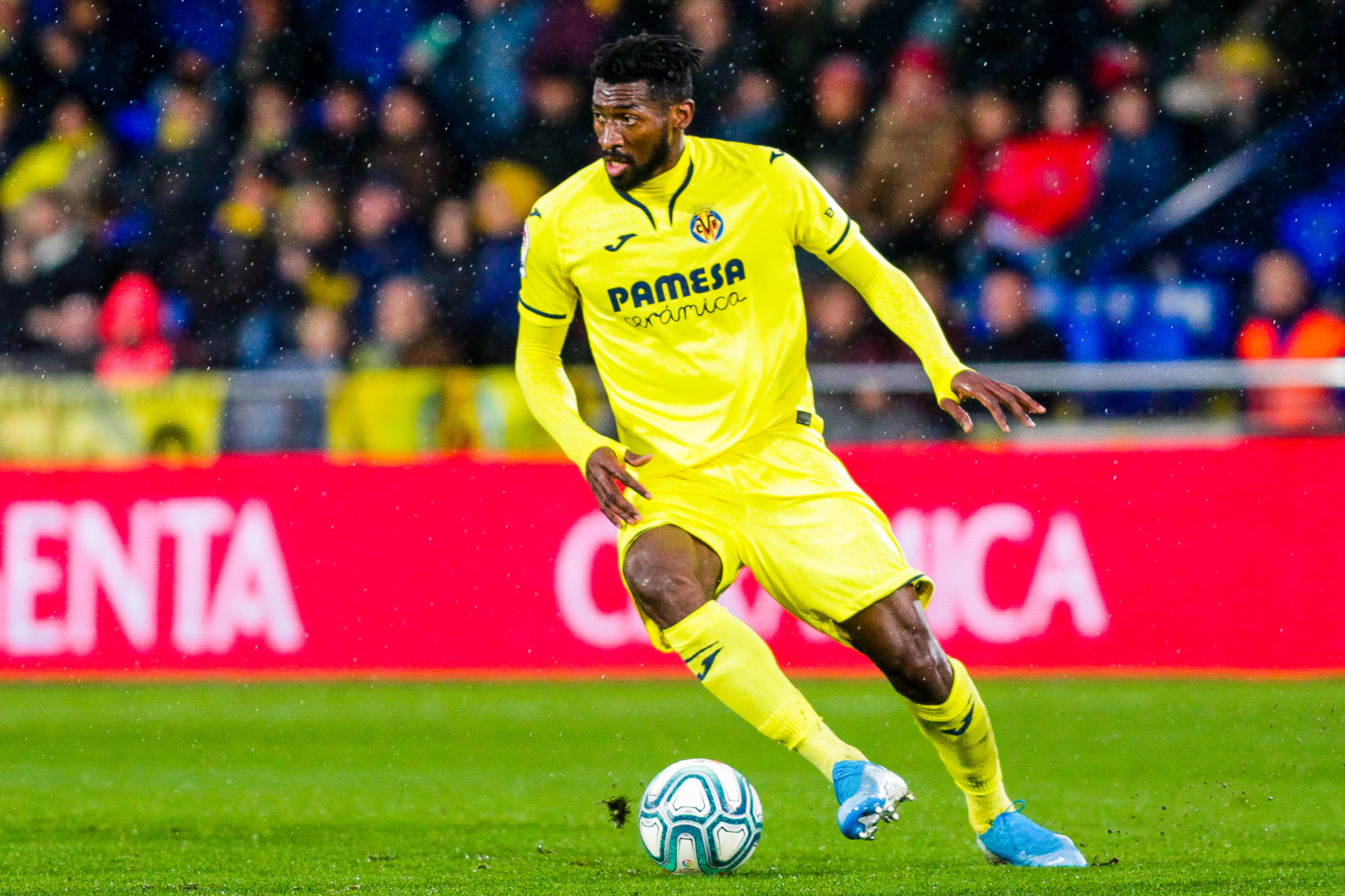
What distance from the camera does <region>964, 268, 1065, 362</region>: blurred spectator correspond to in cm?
984

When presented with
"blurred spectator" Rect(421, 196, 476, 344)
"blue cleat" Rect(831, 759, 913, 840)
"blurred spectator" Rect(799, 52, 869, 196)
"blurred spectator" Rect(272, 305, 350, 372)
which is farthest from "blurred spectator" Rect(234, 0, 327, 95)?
"blue cleat" Rect(831, 759, 913, 840)

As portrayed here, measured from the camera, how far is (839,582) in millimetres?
4730

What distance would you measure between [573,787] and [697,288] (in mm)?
2452

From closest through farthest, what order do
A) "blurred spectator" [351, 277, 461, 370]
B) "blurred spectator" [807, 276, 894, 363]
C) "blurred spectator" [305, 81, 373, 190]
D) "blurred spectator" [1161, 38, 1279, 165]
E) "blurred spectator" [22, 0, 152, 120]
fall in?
"blurred spectator" [807, 276, 894, 363] → "blurred spectator" [351, 277, 461, 370] → "blurred spectator" [1161, 38, 1279, 165] → "blurred spectator" [305, 81, 373, 190] → "blurred spectator" [22, 0, 152, 120]

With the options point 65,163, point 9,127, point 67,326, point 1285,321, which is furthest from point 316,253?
point 1285,321

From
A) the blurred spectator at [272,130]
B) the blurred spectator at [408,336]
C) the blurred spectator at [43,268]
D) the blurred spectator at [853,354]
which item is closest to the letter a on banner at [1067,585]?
the blurred spectator at [853,354]

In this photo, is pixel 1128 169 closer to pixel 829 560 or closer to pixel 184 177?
pixel 184 177

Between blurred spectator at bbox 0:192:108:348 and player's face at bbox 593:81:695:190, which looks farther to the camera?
blurred spectator at bbox 0:192:108:348

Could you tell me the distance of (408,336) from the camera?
10352mm

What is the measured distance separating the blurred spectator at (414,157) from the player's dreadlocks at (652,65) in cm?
666

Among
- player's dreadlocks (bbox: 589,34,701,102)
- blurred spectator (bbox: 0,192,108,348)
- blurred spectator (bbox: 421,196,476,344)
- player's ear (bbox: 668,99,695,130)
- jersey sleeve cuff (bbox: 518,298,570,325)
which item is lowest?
jersey sleeve cuff (bbox: 518,298,570,325)

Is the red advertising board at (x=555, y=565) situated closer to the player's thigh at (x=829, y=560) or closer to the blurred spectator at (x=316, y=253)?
the blurred spectator at (x=316, y=253)

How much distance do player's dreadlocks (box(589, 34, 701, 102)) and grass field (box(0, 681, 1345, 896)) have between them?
6.13ft

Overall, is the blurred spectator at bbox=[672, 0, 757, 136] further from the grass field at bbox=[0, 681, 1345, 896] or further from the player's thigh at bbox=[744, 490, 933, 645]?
the player's thigh at bbox=[744, 490, 933, 645]
